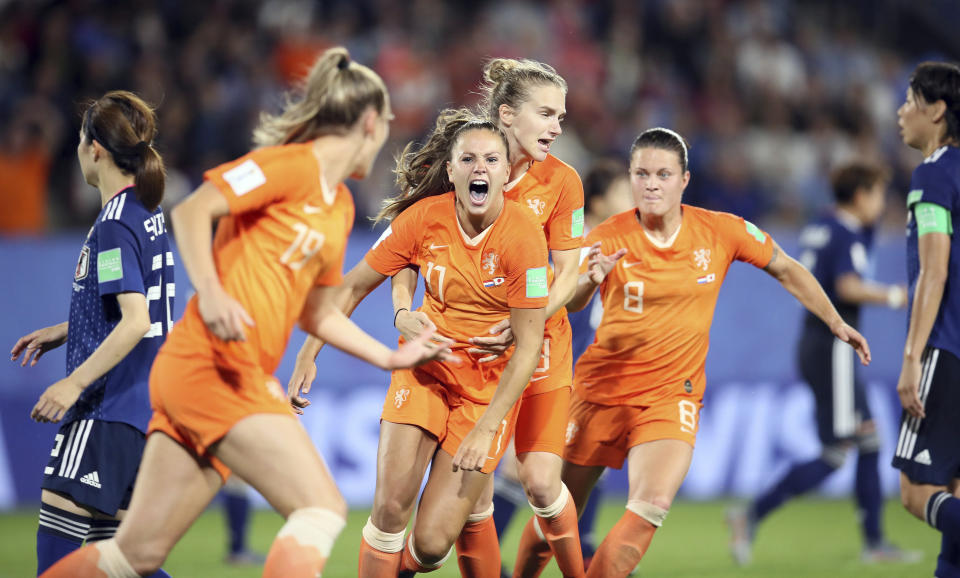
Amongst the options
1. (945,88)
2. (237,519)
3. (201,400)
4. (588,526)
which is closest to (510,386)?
(201,400)

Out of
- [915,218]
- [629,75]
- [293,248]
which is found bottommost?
[293,248]

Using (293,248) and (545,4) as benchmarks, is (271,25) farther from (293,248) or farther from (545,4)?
(293,248)

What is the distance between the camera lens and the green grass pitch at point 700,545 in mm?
7234

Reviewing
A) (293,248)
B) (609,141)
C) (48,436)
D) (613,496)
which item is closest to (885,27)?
(609,141)

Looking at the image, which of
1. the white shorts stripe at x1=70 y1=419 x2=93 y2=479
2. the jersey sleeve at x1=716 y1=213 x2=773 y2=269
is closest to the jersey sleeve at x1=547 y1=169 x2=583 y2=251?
the jersey sleeve at x1=716 y1=213 x2=773 y2=269

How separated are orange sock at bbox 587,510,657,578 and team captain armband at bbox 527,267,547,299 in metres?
1.16

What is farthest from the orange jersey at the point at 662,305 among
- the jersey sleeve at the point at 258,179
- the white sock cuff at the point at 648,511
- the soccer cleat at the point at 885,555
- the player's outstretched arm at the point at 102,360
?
the soccer cleat at the point at 885,555

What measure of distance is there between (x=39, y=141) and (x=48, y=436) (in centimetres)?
306

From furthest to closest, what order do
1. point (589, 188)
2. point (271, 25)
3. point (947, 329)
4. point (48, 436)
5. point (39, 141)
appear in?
1. point (271, 25)
2. point (39, 141)
3. point (48, 436)
4. point (589, 188)
5. point (947, 329)

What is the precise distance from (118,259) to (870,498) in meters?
5.54

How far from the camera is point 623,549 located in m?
5.03

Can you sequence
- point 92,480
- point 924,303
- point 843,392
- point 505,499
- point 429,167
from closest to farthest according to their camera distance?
point 92,480 → point 924,303 → point 429,167 → point 505,499 → point 843,392

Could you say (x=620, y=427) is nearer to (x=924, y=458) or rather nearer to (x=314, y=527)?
(x=924, y=458)

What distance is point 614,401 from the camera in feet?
18.0
